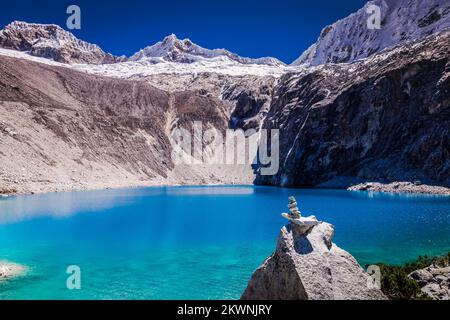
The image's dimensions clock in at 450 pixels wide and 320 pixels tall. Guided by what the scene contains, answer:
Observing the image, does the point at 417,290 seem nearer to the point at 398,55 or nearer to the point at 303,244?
the point at 303,244

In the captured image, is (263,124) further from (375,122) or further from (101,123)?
(101,123)

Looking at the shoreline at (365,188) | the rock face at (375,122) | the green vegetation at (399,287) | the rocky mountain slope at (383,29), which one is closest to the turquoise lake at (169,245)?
the green vegetation at (399,287)

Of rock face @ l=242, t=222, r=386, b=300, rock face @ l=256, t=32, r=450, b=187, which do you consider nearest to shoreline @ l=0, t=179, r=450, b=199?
rock face @ l=256, t=32, r=450, b=187

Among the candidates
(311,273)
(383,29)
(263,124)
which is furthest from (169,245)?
(383,29)

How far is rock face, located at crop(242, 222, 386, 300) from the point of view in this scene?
27.8ft

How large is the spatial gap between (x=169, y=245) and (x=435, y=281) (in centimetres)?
1415

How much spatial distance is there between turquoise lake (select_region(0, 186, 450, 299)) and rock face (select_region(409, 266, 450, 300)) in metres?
4.35

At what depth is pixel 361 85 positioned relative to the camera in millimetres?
80188

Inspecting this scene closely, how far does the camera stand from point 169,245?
22.6 metres

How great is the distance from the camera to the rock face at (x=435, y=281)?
1113cm

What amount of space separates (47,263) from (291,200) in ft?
43.9

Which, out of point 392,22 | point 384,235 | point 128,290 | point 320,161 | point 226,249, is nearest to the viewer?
point 128,290

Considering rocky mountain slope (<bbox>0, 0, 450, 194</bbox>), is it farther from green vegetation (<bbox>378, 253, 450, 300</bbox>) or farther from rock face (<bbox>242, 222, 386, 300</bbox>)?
rock face (<bbox>242, 222, 386, 300</bbox>)
